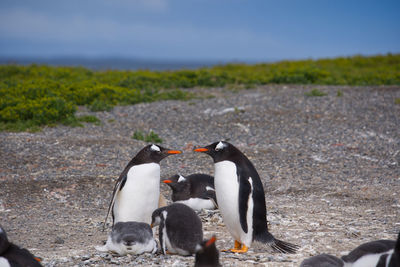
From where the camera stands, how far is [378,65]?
25.4m

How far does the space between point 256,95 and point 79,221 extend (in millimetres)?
10227

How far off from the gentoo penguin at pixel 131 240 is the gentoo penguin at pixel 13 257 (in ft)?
3.43

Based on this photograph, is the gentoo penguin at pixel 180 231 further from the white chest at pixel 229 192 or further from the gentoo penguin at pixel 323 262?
the gentoo penguin at pixel 323 262

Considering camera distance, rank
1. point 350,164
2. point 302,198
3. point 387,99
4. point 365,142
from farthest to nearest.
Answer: point 387,99 < point 365,142 < point 350,164 < point 302,198

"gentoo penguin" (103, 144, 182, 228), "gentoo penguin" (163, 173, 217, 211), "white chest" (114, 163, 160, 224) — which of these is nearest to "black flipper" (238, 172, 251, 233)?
"gentoo penguin" (103, 144, 182, 228)

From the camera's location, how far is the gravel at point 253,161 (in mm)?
6180

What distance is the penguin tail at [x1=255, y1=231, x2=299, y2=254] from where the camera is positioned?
557 centimetres

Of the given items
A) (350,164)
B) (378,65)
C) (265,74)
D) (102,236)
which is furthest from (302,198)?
(378,65)

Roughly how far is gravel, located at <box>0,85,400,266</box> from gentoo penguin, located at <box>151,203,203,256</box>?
152 mm

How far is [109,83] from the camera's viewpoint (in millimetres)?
19016

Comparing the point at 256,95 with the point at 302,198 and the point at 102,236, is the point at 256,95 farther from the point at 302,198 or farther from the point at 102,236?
the point at 102,236

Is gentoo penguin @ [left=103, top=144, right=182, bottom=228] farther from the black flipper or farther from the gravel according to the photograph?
the black flipper

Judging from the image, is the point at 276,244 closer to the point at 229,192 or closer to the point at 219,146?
the point at 229,192

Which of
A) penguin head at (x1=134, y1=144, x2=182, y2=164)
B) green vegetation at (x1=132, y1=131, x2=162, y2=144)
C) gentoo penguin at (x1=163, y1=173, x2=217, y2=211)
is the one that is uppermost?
penguin head at (x1=134, y1=144, x2=182, y2=164)
